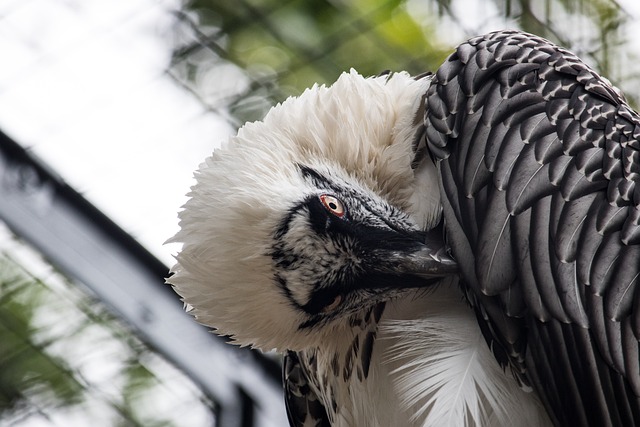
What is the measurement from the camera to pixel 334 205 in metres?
2.58

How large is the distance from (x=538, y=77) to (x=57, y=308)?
2.21 metres

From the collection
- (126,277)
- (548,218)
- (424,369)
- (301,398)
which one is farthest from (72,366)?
(548,218)

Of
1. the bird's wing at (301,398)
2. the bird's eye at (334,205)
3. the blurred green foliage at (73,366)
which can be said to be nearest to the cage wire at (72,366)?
the blurred green foliage at (73,366)

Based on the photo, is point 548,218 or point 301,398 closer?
point 548,218

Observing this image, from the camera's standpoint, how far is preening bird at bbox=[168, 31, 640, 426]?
238 cm

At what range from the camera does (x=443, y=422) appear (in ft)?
7.94

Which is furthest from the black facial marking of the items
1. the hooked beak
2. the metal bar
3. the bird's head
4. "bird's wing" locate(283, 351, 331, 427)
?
the metal bar

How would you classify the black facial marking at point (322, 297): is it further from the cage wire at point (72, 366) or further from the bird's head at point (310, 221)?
the cage wire at point (72, 366)

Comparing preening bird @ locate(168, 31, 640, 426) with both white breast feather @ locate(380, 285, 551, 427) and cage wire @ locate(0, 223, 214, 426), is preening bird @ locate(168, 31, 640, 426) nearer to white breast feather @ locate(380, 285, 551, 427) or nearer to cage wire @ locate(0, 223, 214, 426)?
white breast feather @ locate(380, 285, 551, 427)

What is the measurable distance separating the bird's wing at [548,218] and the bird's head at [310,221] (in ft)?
0.35

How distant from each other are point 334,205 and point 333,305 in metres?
0.22

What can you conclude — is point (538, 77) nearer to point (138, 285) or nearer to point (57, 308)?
point (138, 285)

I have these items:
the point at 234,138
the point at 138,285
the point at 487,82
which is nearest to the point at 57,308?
the point at 138,285

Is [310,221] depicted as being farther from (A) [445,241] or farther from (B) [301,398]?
(B) [301,398]
